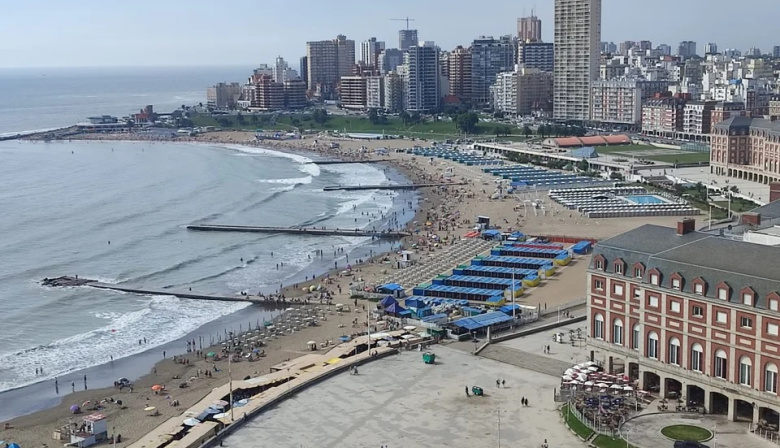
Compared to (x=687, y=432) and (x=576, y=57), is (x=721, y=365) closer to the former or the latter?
(x=687, y=432)

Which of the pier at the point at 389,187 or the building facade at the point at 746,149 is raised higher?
the building facade at the point at 746,149

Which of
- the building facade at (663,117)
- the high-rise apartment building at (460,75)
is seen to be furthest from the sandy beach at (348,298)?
the high-rise apartment building at (460,75)

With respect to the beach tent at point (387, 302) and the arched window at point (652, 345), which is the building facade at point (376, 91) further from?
the arched window at point (652, 345)

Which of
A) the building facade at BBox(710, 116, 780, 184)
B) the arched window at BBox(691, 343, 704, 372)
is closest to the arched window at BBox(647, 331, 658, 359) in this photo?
the arched window at BBox(691, 343, 704, 372)

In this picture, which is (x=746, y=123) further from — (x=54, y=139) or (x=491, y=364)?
(x=54, y=139)

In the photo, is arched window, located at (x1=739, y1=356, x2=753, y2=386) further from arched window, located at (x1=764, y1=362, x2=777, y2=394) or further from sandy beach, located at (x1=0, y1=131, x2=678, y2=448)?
sandy beach, located at (x1=0, y1=131, x2=678, y2=448)
